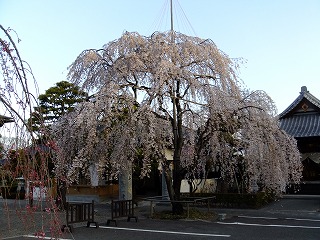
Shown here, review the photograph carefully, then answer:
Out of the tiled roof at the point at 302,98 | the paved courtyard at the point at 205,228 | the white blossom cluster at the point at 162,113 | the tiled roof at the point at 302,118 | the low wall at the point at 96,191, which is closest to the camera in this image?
the paved courtyard at the point at 205,228

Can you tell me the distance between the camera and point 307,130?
797 inches

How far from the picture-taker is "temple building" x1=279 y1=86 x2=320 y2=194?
20078mm

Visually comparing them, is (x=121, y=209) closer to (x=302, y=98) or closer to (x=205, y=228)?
(x=205, y=228)

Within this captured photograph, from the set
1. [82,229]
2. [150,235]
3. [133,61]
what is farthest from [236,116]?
[82,229]

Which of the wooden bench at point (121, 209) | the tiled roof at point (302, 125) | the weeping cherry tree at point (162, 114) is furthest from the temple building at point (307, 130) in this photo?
the wooden bench at point (121, 209)

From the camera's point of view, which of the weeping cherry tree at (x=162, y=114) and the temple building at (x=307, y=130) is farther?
the temple building at (x=307, y=130)

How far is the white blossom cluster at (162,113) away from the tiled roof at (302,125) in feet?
23.0

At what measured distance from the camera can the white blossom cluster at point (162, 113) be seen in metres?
11.5

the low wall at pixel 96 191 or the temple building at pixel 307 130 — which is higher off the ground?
the temple building at pixel 307 130

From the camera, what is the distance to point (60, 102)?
72.9 feet

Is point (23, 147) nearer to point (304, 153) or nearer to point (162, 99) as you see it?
point (162, 99)

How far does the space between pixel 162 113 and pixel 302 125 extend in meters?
11.9

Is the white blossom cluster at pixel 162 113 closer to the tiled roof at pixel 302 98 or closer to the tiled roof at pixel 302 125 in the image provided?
the tiled roof at pixel 302 125

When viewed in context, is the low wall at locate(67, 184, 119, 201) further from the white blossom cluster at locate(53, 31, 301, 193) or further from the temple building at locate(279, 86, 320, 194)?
the temple building at locate(279, 86, 320, 194)
